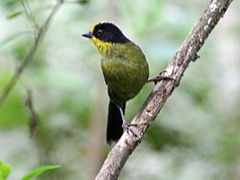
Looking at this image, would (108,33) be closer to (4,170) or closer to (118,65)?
(118,65)

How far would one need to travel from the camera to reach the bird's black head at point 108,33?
324 cm

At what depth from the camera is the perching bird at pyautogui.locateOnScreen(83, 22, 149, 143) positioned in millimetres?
3043

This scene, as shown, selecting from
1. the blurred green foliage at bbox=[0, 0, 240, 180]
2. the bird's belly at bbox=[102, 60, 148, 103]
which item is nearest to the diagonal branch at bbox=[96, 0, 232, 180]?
the bird's belly at bbox=[102, 60, 148, 103]

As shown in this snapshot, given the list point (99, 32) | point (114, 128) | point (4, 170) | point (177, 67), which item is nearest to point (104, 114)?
point (114, 128)

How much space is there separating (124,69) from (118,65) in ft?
0.19

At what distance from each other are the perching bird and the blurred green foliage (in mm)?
260

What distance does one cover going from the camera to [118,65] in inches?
121

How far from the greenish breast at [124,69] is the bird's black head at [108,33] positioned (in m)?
0.07

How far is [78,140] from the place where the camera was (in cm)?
404

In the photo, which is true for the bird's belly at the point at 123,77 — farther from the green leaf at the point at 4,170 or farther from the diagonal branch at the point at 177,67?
the green leaf at the point at 4,170

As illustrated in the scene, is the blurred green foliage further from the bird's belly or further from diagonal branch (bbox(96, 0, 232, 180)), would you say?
diagonal branch (bbox(96, 0, 232, 180))

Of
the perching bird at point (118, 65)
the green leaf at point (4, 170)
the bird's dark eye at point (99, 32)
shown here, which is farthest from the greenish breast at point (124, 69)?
Answer: the green leaf at point (4, 170)

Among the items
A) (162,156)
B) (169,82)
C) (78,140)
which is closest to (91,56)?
(78,140)

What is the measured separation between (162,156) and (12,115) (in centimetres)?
149
